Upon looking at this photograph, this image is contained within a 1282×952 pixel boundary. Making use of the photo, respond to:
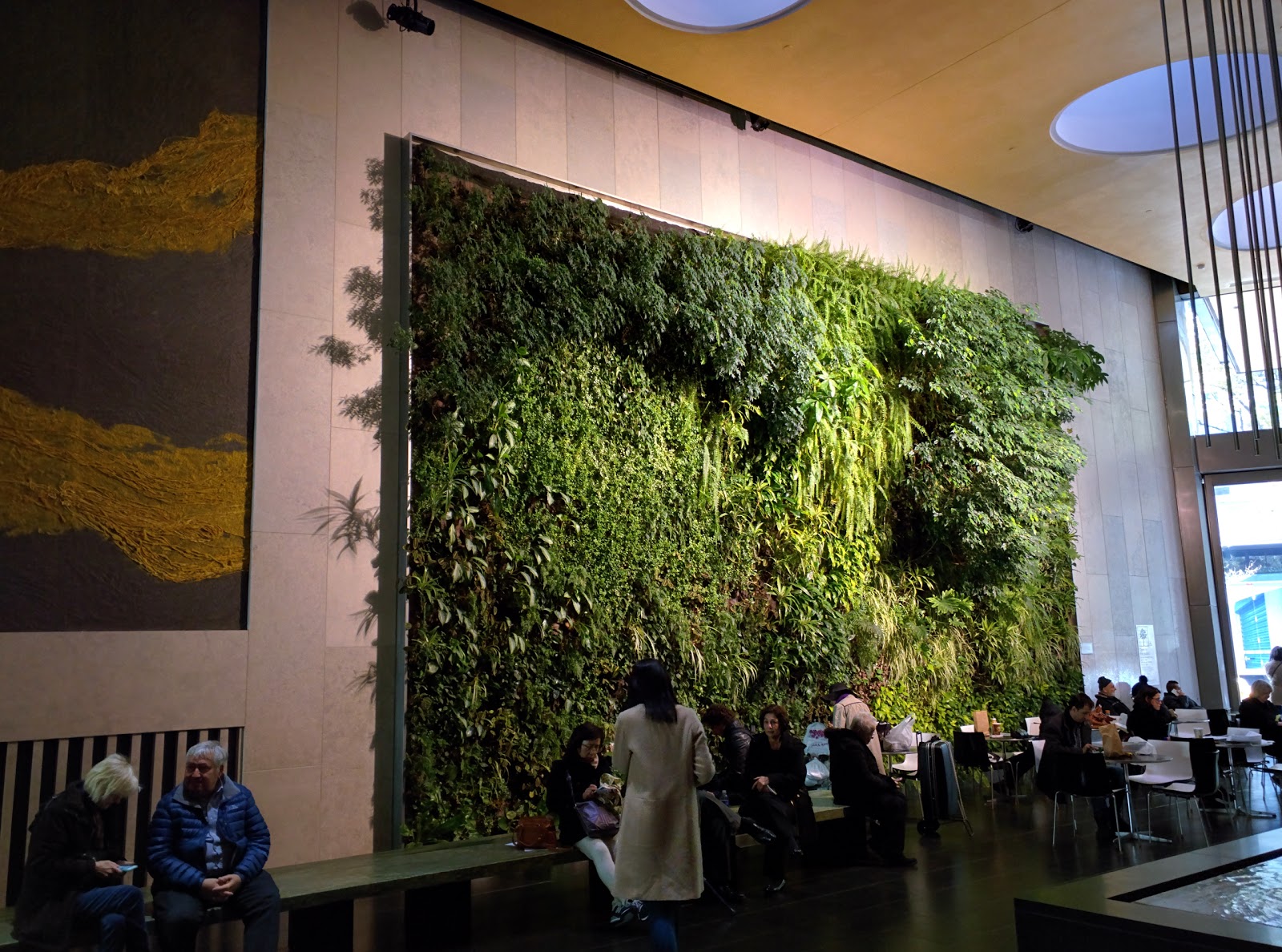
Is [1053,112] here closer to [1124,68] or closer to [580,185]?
[1124,68]

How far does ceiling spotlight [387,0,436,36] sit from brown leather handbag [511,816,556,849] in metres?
5.96

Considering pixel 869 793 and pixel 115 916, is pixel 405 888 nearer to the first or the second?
pixel 115 916

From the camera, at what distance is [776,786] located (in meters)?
6.71

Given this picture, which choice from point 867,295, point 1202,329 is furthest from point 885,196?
point 1202,329

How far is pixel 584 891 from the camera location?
671 centimetres

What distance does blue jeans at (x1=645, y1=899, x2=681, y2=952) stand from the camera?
4.41m

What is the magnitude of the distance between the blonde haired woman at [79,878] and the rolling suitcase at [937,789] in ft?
20.5

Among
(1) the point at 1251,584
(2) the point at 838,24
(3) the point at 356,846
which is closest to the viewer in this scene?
(3) the point at 356,846

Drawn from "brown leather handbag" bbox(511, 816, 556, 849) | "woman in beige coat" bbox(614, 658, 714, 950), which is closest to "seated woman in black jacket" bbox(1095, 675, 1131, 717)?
"brown leather handbag" bbox(511, 816, 556, 849)

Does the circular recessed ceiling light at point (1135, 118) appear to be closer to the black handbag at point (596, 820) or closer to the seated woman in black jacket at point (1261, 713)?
the seated woman in black jacket at point (1261, 713)

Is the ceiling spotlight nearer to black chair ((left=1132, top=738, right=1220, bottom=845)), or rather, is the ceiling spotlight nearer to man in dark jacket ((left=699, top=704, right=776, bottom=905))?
man in dark jacket ((left=699, top=704, right=776, bottom=905))

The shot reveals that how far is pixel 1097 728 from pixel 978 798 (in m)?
2.14

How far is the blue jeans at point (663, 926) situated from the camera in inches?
174

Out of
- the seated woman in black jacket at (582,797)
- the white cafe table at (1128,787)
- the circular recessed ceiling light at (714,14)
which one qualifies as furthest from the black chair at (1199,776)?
the circular recessed ceiling light at (714,14)
